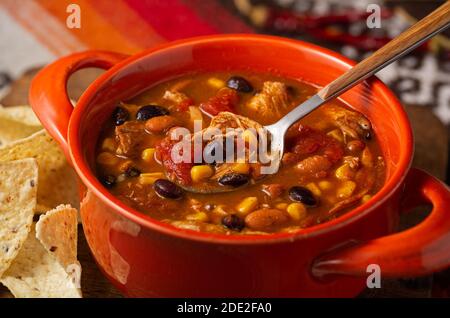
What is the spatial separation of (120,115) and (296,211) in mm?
875

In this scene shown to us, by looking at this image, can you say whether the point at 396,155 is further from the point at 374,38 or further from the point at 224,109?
the point at 374,38

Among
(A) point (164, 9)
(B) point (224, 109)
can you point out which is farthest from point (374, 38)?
(B) point (224, 109)

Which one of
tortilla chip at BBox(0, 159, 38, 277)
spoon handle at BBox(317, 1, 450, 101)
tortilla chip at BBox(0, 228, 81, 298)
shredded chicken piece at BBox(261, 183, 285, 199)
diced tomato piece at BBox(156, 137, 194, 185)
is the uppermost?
spoon handle at BBox(317, 1, 450, 101)

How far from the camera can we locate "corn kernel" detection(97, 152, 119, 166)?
114 inches

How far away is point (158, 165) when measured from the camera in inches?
113

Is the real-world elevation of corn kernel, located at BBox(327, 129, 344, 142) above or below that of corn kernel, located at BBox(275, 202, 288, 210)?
above

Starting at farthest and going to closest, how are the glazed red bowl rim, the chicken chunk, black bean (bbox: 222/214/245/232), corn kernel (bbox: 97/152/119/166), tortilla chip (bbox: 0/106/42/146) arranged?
tortilla chip (bbox: 0/106/42/146) < the chicken chunk < corn kernel (bbox: 97/152/119/166) < black bean (bbox: 222/214/245/232) < the glazed red bowl rim

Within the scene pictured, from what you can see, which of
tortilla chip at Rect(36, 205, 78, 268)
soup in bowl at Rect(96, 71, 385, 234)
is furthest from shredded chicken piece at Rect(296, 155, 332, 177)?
tortilla chip at Rect(36, 205, 78, 268)

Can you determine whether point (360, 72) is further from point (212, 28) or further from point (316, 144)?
point (212, 28)

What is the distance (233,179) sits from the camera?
Answer: 2.74 m

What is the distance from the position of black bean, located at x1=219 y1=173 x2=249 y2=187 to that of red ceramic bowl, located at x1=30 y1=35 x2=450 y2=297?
39cm

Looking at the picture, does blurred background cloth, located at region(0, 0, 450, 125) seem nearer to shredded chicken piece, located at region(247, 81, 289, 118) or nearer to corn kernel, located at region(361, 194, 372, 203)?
shredded chicken piece, located at region(247, 81, 289, 118)

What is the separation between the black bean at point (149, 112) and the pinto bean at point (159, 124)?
0.03 metres

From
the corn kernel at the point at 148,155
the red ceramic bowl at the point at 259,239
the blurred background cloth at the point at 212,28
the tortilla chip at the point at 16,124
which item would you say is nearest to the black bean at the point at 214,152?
the corn kernel at the point at 148,155
